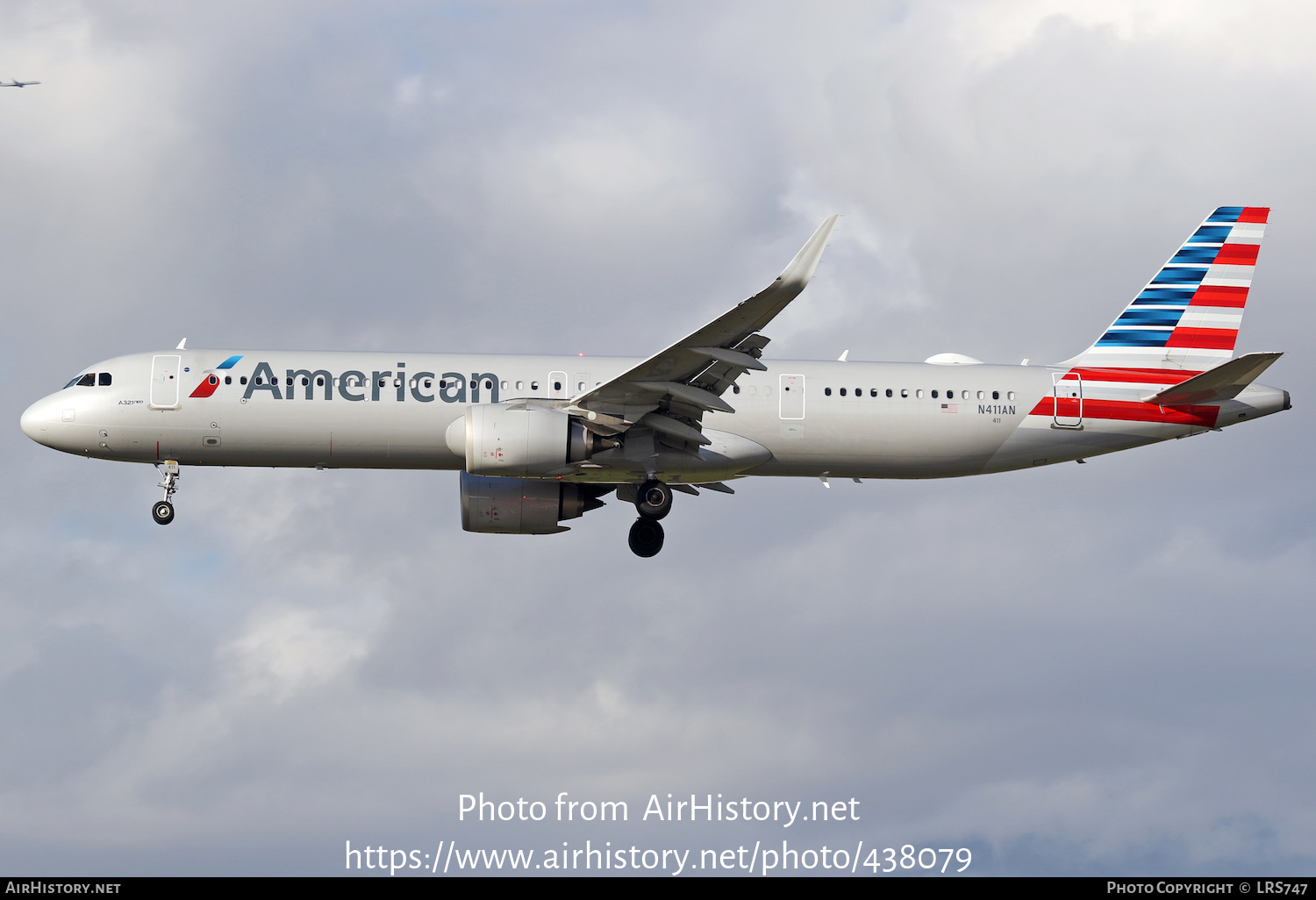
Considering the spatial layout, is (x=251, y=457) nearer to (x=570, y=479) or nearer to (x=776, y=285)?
(x=570, y=479)

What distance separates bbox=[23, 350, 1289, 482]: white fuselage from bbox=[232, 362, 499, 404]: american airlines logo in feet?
0.10

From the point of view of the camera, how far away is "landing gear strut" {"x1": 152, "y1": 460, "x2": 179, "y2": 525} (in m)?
39.6

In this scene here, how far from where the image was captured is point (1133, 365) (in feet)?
140

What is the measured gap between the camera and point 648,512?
39.5m

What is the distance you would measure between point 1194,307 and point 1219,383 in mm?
4857

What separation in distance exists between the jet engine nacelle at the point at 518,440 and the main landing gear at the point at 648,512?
113 inches

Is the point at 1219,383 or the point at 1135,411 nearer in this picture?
the point at 1219,383

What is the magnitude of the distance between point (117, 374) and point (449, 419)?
28.3 feet

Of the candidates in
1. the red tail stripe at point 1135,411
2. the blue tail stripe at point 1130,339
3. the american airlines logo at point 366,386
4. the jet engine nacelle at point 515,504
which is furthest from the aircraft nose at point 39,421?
the blue tail stripe at point 1130,339

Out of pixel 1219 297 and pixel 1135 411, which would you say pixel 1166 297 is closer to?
pixel 1219 297

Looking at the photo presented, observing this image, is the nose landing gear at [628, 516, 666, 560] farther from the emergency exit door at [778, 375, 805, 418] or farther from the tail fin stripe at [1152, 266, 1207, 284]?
the tail fin stripe at [1152, 266, 1207, 284]

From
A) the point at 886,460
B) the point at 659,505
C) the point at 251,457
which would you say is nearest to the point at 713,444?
the point at 659,505

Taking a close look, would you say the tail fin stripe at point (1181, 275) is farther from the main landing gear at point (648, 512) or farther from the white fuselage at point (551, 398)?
the main landing gear at point (648, 512)

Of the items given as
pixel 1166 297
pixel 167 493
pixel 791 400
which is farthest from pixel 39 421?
pixel 1166 297
